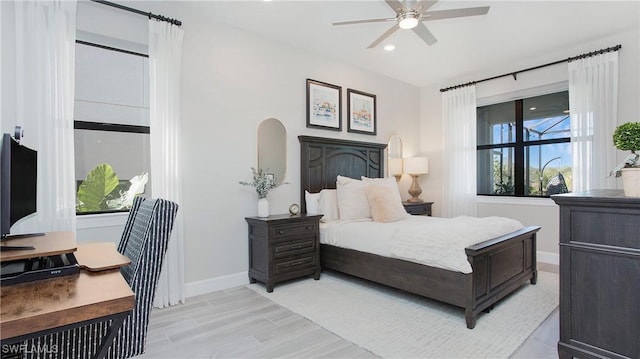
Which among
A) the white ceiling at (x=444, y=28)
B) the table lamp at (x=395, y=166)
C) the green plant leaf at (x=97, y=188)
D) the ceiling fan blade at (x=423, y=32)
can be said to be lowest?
the green plant leaf at (x=97, y=188)

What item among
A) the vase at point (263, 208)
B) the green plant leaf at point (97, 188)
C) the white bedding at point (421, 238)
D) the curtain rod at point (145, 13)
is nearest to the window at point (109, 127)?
the green plant leaf at point (97, 188)

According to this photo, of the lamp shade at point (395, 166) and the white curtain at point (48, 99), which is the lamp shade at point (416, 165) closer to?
the lamp shade at point (395, 166)

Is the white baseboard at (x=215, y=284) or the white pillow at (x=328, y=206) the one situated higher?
the white pillow at (x=328, y=206)

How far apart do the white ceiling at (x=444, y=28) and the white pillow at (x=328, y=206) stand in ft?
6.15

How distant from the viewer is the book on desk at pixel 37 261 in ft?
3.48

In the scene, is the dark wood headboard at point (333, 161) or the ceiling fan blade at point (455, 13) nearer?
the ceiling fan blade at point (455, 13)

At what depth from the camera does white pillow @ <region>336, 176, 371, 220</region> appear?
3963 mm

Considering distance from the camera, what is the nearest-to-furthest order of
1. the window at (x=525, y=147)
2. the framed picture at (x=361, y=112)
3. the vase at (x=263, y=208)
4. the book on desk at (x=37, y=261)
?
1. the book on desk at (x=37, y=261)
2. the vase at (x=263, y=208)
3. the window at (x=525, y=147)
4. the framed picture at (x=361, y=112)

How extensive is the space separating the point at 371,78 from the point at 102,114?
3.64 m

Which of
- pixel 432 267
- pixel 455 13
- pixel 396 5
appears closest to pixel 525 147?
pixel 455 13

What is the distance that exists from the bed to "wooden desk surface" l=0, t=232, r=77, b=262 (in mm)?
2498

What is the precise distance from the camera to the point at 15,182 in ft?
4.46

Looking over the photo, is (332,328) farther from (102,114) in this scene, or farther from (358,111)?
(358,111)

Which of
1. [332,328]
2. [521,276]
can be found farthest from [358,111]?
[332,328]
